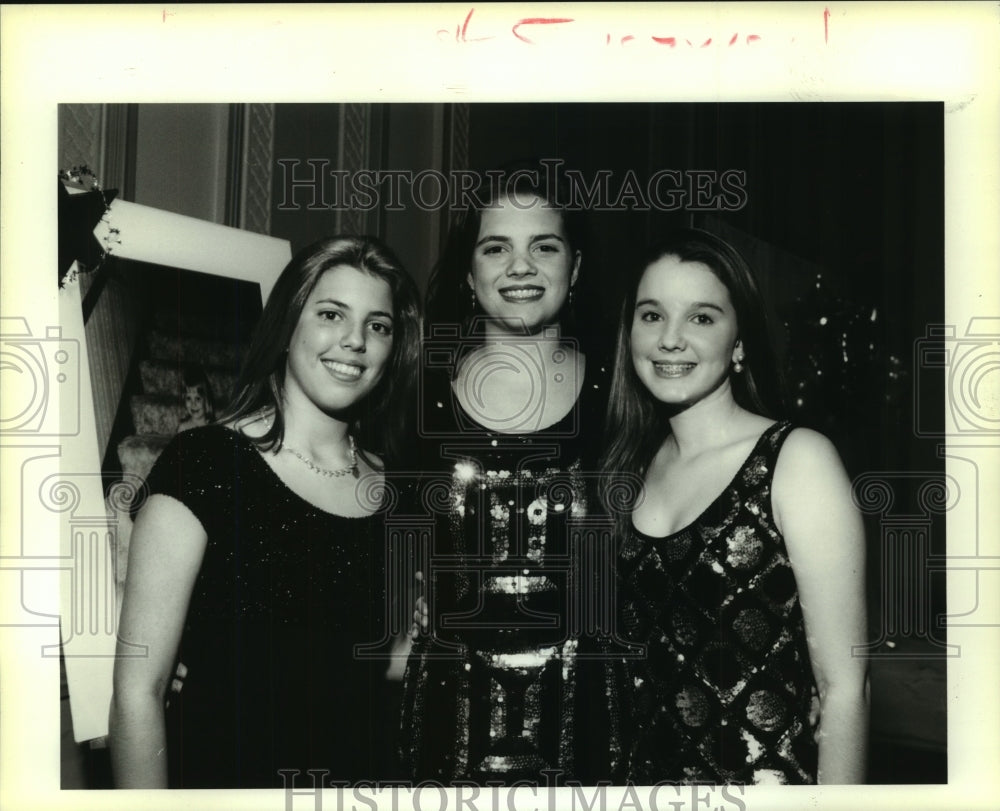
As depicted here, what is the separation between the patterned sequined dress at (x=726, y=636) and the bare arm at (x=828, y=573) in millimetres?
22

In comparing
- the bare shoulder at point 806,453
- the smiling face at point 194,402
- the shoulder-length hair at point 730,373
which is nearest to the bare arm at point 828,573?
the bare shoulder at point 806,453

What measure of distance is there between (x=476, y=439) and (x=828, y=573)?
2.25ft

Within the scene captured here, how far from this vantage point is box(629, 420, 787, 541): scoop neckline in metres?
1.79

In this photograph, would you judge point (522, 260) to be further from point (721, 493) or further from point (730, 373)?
point (721, 493)

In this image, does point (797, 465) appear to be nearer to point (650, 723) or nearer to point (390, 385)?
point (650, 723)

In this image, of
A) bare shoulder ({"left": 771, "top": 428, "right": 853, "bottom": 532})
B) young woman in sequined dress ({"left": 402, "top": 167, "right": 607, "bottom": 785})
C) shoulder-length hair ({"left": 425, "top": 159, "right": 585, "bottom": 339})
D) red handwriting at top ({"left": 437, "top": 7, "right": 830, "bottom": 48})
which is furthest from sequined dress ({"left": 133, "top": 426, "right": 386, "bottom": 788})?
red handwriting at top ({"left": 437, "top": 7, "right": 830, "bottom": 48})

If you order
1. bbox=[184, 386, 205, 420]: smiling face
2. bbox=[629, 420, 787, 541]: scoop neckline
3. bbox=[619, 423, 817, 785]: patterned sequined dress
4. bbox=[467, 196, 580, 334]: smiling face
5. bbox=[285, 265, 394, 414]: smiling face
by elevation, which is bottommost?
bbox=[619, 423, 817, 785]: patterned sequined dress

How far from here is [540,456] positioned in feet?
5.97

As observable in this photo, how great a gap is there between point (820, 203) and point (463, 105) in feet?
2.25

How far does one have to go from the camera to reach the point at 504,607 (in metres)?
1.81

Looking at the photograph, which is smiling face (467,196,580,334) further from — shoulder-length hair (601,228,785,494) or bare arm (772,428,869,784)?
bare arm (772,428,869,784)

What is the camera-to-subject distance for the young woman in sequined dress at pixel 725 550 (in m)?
1.79

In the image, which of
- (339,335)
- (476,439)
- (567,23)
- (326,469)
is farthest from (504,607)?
(567,23)

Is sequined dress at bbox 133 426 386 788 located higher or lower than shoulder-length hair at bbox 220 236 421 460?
lower
